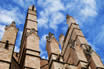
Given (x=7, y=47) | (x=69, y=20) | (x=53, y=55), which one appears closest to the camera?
(x=7, y=47)

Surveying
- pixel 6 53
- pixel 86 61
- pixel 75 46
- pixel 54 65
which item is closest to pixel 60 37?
pixel 75 46

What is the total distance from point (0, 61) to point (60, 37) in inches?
489

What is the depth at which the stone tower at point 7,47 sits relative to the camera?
21.3 feet

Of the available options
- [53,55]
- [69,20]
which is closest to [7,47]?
A: [53,55]

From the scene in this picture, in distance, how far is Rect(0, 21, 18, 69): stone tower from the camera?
21.3 feet

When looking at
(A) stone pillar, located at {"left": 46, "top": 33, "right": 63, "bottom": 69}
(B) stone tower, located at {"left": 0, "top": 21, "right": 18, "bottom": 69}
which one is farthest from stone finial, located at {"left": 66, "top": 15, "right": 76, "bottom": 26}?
(B) stone tower, located at {"left": 0, "top": 21, "right": 18, "bottom": 69}

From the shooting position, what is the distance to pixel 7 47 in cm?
747

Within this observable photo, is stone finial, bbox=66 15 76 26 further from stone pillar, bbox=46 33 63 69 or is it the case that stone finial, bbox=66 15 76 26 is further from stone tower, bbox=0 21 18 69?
stone tower, bbox=0 21 18 69

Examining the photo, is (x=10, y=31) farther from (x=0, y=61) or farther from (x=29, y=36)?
(x=0, y=61)

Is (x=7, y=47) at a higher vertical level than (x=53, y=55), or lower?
higher

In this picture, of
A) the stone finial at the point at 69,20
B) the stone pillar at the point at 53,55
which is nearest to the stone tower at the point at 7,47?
the stone pillar at the point at 53,55

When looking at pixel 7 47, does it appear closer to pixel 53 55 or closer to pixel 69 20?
pixel 53 55

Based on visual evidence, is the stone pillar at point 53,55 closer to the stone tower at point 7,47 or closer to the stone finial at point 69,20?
the stone tower at point 7,47

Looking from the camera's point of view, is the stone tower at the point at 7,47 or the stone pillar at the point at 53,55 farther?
the stone pillar at the point at 53,55
